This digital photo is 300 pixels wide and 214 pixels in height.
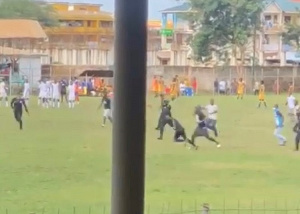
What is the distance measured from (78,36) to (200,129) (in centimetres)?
68

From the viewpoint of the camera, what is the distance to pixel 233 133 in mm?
2453

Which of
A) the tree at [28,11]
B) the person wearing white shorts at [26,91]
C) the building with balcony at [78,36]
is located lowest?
the person wearing white shorts at [26,91]

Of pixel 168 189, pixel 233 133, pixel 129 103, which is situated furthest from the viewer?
pixel 233 133

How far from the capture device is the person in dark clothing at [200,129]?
85.4 inches

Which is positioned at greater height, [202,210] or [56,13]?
[56,13]

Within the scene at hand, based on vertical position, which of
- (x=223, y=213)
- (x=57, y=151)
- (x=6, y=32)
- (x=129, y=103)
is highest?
(x=6, y=32)

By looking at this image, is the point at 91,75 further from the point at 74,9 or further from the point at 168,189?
the point at 168,189

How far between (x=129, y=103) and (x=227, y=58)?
2.41 ft

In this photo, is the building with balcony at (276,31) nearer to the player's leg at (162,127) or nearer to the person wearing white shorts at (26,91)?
the player's leg at (162,127)

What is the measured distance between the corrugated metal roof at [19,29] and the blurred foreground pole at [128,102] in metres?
0.47

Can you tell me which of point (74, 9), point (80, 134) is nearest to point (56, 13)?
point (74, 9)

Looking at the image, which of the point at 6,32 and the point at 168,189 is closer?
the point at 6,32

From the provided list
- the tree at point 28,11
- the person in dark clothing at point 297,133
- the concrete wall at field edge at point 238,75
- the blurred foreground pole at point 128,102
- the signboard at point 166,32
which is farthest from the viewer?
the person in dark clothing at point 297,133

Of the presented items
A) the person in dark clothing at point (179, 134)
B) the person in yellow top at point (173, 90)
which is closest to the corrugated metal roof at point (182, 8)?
the person in yellow top at point (173, 90)
